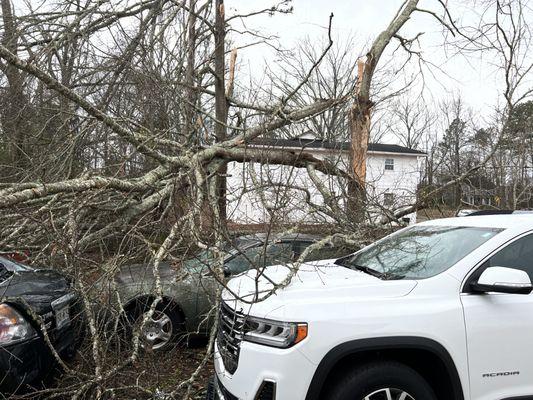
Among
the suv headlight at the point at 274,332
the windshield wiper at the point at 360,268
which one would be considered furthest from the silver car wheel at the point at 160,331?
the suv headlight at the point at 274,332

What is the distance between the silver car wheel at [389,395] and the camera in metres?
2.74

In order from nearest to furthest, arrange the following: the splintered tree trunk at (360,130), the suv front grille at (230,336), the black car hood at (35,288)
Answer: the suv front grille at (230,336)
the black car hood at (35,288)
the splintered tree trunk at (360,130)

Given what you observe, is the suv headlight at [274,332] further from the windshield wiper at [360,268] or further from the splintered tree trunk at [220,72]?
the splintered tree trunk at [220,72]

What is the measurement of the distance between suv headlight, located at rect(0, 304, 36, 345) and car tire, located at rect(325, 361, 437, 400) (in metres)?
2.22

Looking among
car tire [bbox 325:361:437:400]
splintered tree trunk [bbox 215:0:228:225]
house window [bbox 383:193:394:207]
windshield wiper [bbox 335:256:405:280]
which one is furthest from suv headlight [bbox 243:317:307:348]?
splintered tree trunk [bbox 215:0:228:225]

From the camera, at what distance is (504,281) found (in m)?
2.79

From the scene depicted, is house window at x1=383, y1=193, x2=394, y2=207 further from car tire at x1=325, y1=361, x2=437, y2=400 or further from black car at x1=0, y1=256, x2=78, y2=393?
black car at x1=0, y1=256, x2=78, y2=393

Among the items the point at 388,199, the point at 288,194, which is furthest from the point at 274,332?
the point at 388,199

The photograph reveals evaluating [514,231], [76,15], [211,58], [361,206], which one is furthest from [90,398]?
[211,58]

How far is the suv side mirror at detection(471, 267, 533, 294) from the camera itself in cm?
279

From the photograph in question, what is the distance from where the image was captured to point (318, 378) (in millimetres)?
2670

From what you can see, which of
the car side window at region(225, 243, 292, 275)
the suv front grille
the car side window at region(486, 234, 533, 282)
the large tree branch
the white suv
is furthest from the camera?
the car side window at region(225, 243, 292, 275)

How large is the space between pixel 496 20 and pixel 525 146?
88.3 inches

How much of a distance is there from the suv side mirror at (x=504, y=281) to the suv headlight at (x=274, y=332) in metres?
1.14
